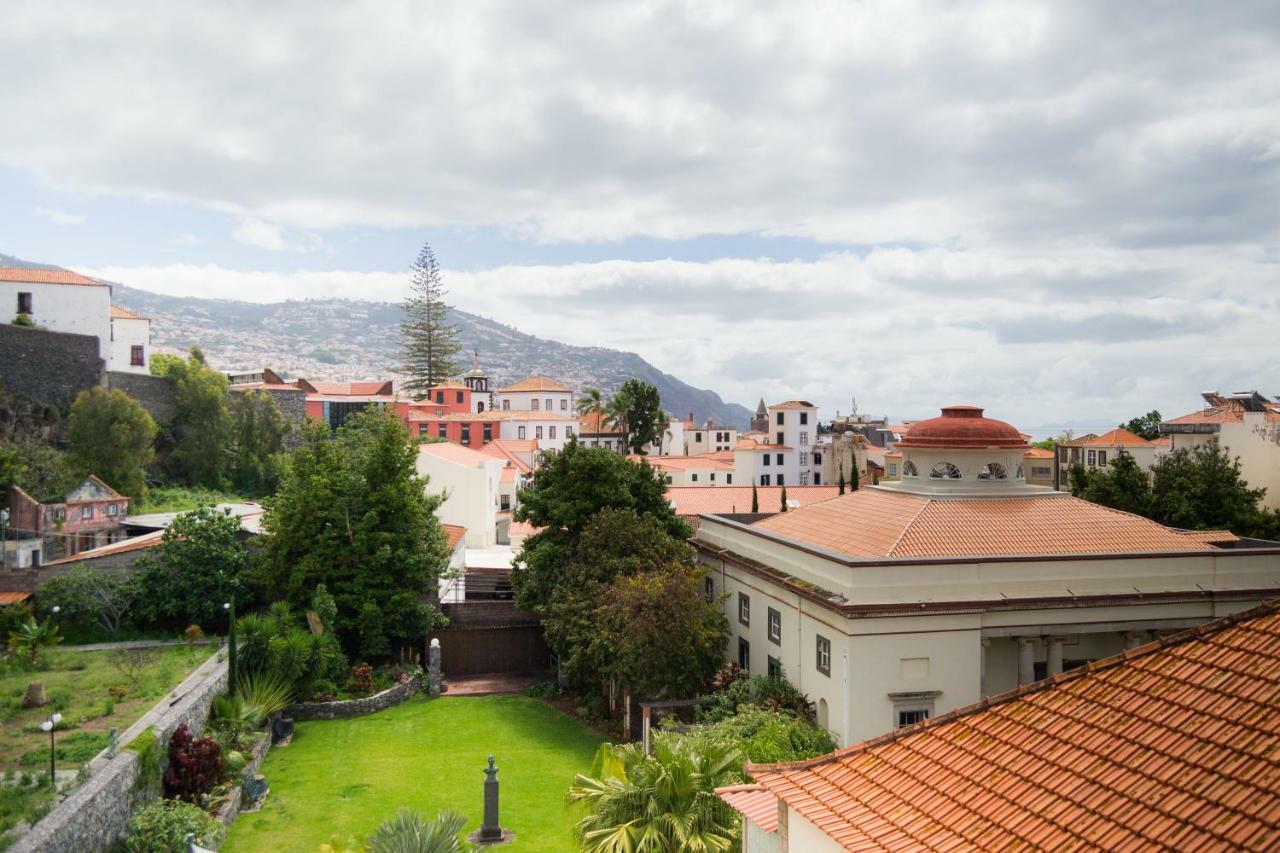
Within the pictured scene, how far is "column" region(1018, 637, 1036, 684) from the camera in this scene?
60.4 feet

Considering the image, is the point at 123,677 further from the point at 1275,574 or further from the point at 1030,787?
the point at 1275,574

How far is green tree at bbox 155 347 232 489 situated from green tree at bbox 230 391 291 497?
0.51m

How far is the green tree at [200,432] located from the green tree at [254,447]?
510 mm

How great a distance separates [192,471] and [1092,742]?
46.0 m

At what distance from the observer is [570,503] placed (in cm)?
2566

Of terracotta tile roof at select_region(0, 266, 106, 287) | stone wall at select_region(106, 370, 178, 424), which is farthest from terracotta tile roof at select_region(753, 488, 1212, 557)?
terracotta tile roof at select_region(0, 266, 106, 287)

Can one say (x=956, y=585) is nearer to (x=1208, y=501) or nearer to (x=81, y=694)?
(x=81, y=694)

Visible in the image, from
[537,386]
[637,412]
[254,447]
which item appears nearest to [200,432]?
[254,447]

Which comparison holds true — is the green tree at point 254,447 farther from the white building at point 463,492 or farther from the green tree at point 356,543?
the green tree at point 356,543

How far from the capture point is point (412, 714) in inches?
933

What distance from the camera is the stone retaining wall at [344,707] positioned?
23141mm

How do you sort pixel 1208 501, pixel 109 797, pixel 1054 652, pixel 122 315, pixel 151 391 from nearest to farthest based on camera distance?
pixel 109 797, pixel 1054 652, pixel 1208 501, pixel 151 391, pixel 122 315

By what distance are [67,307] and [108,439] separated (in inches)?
362

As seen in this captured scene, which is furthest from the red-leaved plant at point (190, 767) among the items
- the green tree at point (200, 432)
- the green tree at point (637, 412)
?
the green tree at point (637, 412)
